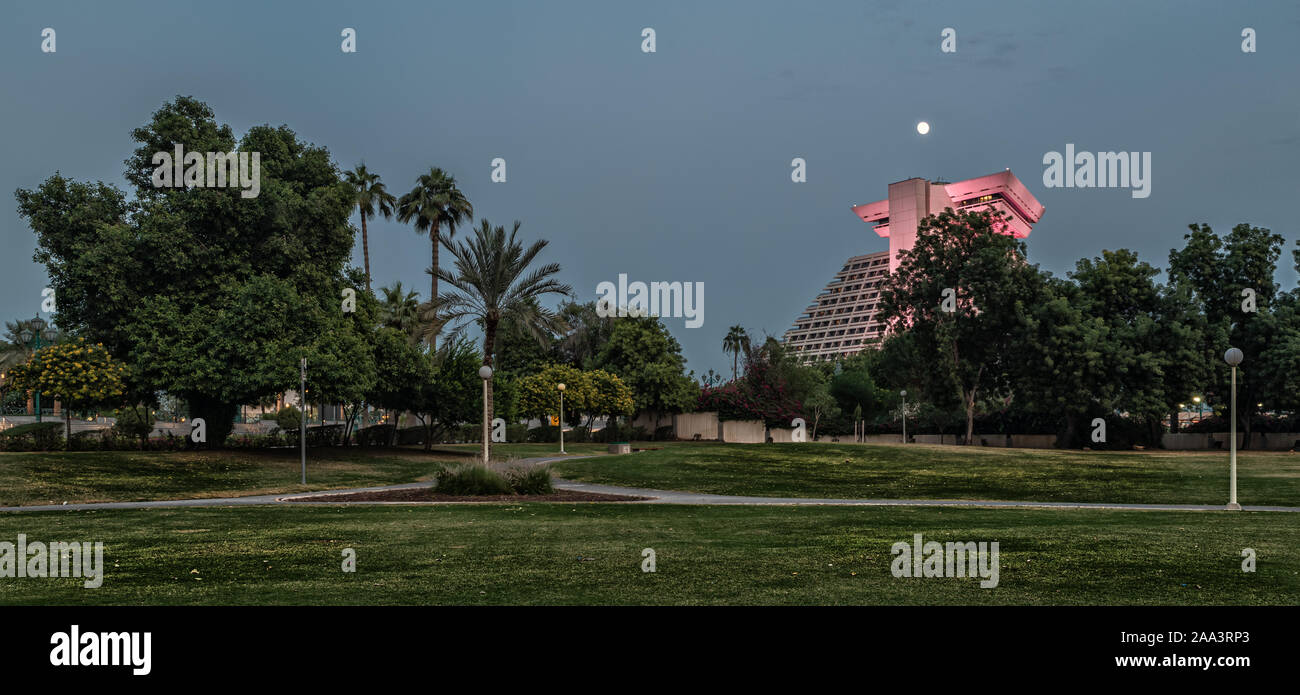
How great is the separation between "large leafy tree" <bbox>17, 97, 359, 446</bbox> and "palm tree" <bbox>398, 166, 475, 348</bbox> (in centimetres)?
2335

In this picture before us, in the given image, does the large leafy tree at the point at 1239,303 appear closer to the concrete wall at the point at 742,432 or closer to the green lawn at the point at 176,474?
the concrete wall at the point at 742,432

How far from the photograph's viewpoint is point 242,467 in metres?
29.9

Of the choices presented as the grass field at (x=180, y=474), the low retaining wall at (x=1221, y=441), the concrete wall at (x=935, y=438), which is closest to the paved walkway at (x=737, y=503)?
the grass field at (x=180, y=474)

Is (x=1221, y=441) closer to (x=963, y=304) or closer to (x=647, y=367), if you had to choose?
(x=963, y=304)

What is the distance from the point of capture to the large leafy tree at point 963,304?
53.2 meters

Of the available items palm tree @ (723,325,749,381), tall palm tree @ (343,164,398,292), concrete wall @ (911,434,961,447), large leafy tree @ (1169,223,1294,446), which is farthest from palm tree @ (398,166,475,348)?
palm tree @ (723,325,749,381)

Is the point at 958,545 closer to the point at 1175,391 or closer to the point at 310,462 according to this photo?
the point at 310,462

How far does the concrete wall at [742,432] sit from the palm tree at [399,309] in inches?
917

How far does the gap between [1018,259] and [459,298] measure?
125 feet

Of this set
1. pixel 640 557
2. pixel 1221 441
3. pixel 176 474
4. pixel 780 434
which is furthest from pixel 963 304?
pixel 640 557

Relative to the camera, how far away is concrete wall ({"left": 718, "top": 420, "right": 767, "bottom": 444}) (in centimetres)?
6284

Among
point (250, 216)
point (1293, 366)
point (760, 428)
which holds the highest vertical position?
point (250, 216)

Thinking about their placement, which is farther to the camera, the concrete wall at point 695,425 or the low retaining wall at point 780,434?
the concrete wall at point 695,425
